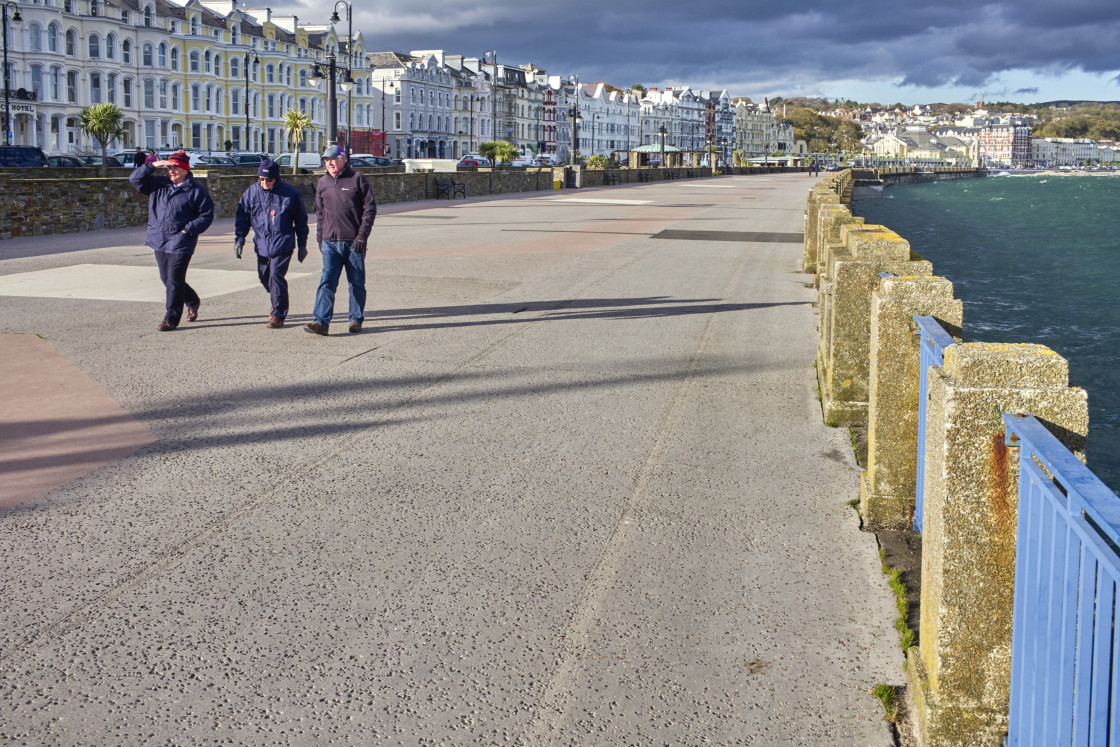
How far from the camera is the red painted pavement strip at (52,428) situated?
5.95m

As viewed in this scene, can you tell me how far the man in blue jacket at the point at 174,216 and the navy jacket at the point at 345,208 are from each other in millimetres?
1122

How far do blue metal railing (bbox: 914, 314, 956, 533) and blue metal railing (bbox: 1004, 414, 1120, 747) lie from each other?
4.17ft

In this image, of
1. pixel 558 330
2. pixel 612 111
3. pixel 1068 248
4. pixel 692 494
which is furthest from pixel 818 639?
pixel 612 111

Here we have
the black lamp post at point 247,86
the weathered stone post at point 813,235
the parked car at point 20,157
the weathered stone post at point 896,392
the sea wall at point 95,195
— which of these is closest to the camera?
the weathered stone post at point 896,392

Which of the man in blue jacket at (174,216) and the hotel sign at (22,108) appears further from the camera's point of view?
the hotel sign at (22,108)

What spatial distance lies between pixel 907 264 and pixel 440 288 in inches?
338

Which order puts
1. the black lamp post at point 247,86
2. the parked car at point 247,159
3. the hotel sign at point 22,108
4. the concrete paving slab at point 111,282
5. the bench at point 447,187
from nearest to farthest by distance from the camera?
the concrete paving slab at point 111,282
the bench at point 447,187
the parked car at point 247,159
the hotel sign at point 22,108
the black lamp post at point 247,86

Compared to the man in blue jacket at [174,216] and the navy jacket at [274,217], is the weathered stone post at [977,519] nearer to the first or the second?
the navy jacket at [274,217]

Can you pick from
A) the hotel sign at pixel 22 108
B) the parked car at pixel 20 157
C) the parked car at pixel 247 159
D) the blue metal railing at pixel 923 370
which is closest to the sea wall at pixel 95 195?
the parked car at pixel 20 157

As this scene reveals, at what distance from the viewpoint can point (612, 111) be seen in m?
162

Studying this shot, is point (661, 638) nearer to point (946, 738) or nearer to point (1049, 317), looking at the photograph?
point (946, 738)

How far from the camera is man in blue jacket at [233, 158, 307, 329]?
1030cm

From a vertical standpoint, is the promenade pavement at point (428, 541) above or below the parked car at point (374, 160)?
below

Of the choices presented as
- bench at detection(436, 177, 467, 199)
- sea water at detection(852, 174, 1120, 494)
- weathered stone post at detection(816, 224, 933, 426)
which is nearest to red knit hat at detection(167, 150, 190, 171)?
weathered stone post at detection(816, 224, 933, 426)
